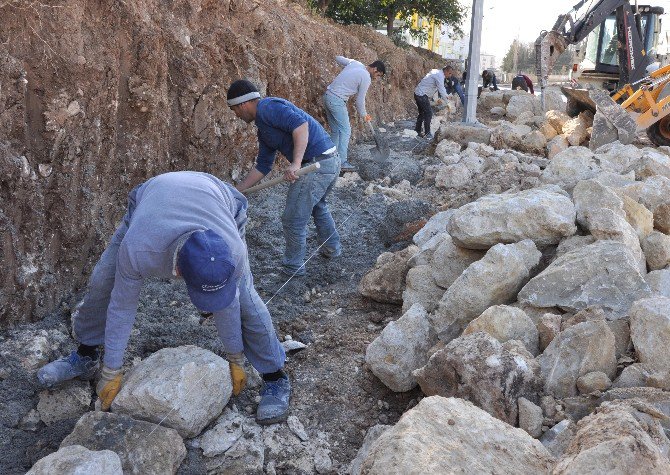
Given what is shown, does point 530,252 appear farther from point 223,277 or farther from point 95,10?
point 95,10

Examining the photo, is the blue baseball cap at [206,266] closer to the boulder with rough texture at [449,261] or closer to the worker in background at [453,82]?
the boulder with rough texture at [449,261]

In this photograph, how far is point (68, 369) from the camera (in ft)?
9.93

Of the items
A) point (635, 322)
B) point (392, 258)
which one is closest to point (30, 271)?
point (392, 258)

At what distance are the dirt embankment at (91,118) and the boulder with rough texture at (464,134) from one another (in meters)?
5.00

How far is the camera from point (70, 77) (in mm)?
3705

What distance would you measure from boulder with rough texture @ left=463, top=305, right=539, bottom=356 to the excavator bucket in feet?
24.2

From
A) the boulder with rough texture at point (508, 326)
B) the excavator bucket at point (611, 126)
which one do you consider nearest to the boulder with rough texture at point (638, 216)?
the boulder with rough texture at point (508, 326)

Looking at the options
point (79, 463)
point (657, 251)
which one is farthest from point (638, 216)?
point (79, 463)

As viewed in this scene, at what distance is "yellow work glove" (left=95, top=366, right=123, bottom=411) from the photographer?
2789mm

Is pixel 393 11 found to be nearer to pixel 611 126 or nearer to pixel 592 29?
pixel 592 29

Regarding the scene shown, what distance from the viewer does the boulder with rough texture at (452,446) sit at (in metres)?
1.98

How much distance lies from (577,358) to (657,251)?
1.62 metres

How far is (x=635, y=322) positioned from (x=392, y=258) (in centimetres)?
208

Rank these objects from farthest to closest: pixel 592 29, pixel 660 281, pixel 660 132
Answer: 1. pixel 592 29
2. pixel 660 132
3. pixel 660 281
